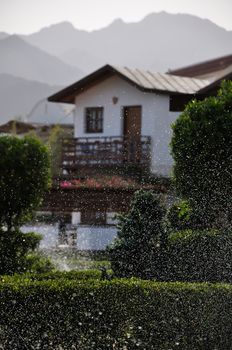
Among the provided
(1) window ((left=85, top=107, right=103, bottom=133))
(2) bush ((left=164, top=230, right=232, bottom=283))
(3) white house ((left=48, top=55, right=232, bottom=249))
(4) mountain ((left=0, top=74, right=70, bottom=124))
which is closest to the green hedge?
(2) bush ((left=164, top=230, right=232, bottom=283))

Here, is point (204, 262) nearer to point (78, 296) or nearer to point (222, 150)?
point (222, 150)

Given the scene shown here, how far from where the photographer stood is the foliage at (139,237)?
10992 millimetres

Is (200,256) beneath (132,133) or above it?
beneath

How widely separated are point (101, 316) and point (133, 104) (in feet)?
86.7

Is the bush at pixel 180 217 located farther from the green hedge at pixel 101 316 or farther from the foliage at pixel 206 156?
the green hedge at pixel 101 316

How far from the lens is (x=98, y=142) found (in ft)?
107

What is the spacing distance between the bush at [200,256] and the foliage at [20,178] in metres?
2.93

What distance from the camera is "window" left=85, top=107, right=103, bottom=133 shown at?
35562 mm

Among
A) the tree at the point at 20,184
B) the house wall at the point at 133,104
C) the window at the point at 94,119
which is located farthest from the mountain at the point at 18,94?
the tree at the point at 20,184

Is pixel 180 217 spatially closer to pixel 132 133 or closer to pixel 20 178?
pixel 20 178

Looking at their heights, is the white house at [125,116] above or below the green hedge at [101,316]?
above

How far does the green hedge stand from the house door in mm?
23020

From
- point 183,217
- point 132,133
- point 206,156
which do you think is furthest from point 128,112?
point 206,156

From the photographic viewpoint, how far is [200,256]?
12.2 m
